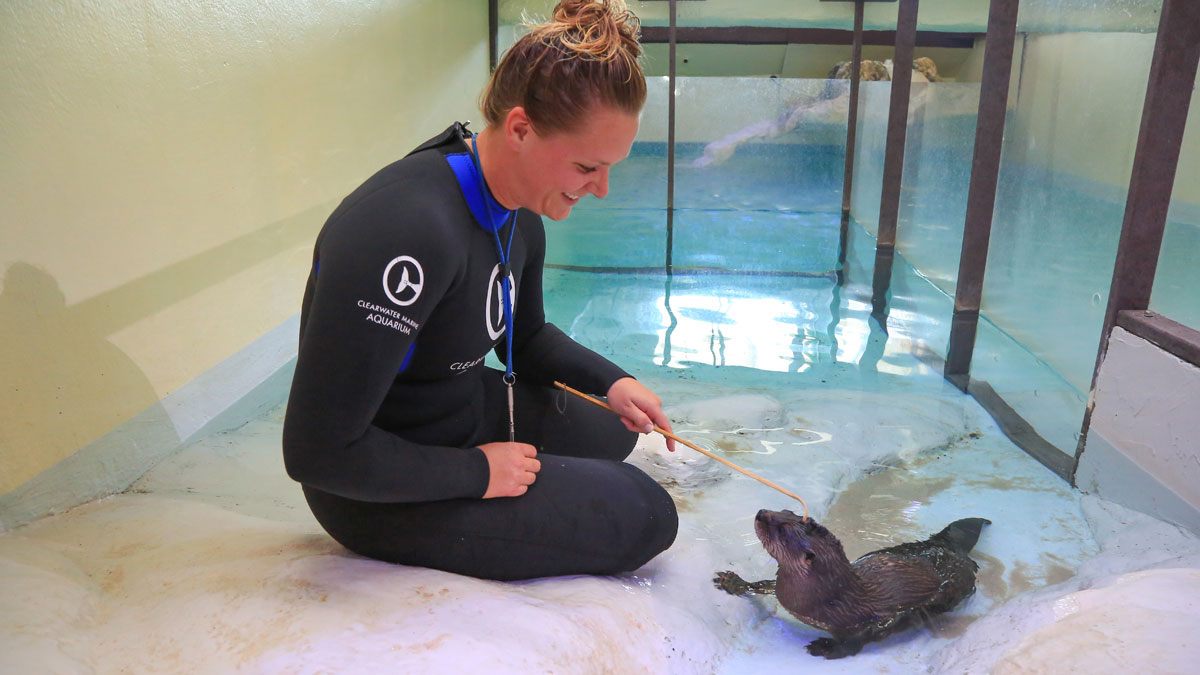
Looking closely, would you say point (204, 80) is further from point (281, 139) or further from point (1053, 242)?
point (1053, 242)

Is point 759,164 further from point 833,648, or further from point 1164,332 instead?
point 833,648

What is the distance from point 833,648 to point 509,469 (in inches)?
33.2

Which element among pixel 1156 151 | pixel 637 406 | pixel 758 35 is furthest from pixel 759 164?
pixel 637 406

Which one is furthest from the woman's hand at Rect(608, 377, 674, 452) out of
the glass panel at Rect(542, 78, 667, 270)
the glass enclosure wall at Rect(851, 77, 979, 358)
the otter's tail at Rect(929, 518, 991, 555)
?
the glass panel at Rect(542, 78, 667, 270)

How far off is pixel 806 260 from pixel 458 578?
17.3 feet

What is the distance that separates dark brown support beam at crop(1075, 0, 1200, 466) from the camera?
2.35 meters

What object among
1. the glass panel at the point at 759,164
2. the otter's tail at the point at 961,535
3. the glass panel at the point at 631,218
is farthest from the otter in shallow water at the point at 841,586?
the glass panel at the point at 759,164

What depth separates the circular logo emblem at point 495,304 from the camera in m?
1.74

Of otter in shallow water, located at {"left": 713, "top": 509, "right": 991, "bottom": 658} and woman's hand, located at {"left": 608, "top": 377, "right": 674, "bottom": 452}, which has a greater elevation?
woman's hand, located at {"left": 608, "top": 377, "right": 674, "bottom": 452}

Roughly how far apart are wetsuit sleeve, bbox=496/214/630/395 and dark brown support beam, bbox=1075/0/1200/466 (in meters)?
1.63

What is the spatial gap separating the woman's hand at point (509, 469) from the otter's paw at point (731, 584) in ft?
2.04

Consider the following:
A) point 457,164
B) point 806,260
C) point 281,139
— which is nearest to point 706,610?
point 457,164

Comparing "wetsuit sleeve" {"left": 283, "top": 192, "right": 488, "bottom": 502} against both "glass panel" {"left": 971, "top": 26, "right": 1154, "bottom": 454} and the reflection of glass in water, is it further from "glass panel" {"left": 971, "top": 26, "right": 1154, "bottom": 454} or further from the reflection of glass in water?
the reflection of glass in water

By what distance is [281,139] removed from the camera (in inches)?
137
